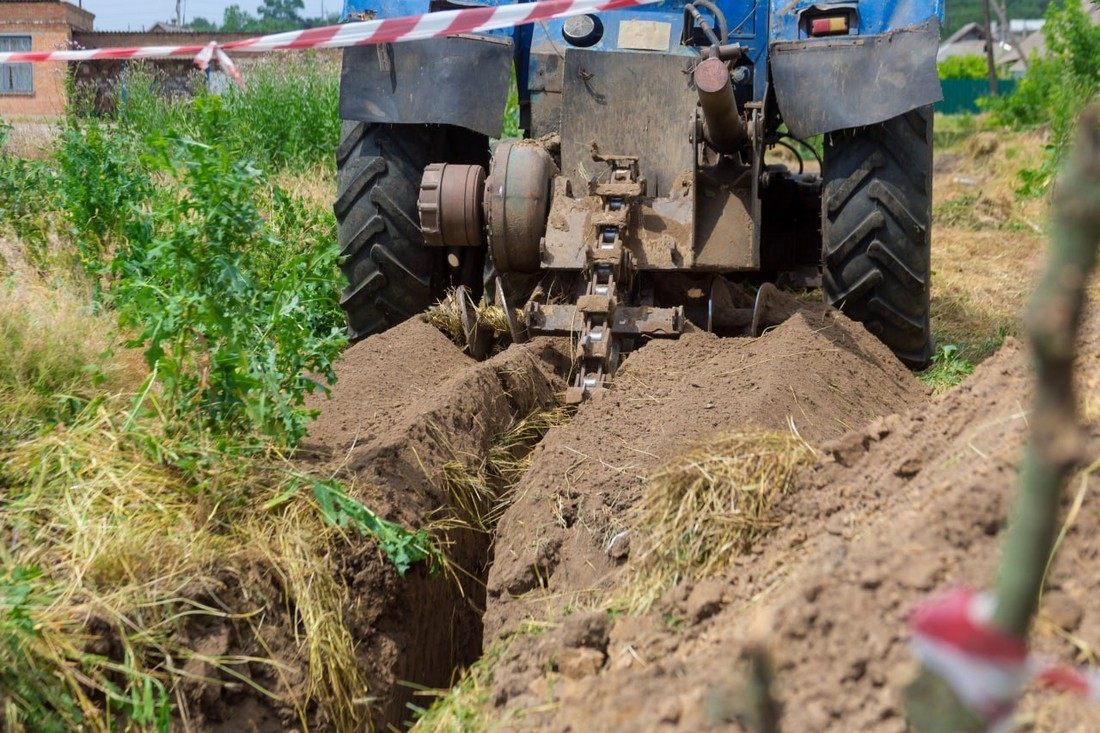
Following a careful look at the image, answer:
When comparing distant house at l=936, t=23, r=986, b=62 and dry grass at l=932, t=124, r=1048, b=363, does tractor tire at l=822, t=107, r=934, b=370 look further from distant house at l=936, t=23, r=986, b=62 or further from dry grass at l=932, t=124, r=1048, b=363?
distant house at l=936, t=23, r=986, b=62

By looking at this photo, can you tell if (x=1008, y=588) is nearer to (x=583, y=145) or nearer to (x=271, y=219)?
(x=583, y=145)

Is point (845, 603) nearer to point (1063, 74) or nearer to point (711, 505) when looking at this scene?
point (711, 505)

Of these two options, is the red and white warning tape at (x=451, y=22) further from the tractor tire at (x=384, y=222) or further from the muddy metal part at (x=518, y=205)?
the muddy metal part at (x=518, y=205)

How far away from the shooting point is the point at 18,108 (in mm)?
32031

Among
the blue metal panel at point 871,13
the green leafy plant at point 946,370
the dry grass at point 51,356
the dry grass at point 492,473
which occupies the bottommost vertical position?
the dry grass at point 492,473

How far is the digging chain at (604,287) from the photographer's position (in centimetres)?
510

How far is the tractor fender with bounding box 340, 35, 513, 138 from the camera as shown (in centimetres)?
581

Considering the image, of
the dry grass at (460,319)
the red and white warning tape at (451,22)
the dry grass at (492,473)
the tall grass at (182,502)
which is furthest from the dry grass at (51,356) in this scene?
the red and white warning tape at (451,22)

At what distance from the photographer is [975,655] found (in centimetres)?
110

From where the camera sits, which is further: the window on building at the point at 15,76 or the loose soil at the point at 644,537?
the window on building at the point at 15,76

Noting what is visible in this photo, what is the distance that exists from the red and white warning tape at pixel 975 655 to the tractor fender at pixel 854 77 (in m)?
4.58

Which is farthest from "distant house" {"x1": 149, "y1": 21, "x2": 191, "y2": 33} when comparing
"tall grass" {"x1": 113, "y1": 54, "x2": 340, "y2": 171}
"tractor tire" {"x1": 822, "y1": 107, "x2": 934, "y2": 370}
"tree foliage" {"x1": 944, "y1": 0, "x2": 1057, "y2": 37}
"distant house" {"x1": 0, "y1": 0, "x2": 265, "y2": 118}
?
"tree foliage" {"x1": 944, "y1": 0, "x2": 1057, "y2": 37}

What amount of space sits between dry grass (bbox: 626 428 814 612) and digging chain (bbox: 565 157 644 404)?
1629 mm

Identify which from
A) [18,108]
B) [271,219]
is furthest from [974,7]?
[271,219]
